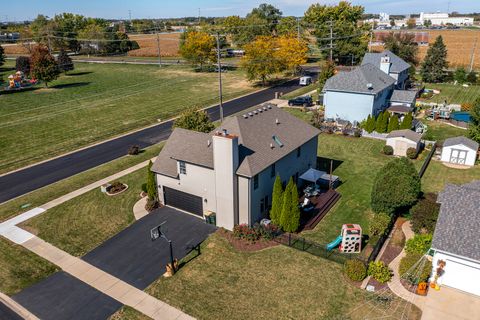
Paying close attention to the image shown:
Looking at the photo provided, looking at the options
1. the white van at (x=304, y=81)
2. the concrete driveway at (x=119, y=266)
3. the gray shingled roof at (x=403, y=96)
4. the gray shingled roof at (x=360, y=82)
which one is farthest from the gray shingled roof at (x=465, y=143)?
the white van at (x=304, y=81)

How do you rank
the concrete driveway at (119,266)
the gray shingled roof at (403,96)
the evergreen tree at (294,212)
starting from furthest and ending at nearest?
the gray shingled roof at (403,96), the evergreen tree at (294,212), the concrete driveway at (119,266)

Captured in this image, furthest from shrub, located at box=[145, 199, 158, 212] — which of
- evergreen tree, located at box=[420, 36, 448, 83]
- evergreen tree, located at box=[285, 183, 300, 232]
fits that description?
evergreen tree, located at box=[420, 36, 448, 83]

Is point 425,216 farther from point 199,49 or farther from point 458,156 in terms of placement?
point 199,49

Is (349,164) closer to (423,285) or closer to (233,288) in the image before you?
(423,285)

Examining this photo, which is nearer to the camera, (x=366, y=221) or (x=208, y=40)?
(x=366, y=221)

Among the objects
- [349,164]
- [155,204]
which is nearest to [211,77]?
[349,164]

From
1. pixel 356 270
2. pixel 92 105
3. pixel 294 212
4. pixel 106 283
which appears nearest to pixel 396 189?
pixel 294 212

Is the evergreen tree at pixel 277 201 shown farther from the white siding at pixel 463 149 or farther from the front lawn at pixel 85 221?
the white siding at pixel 463 149
